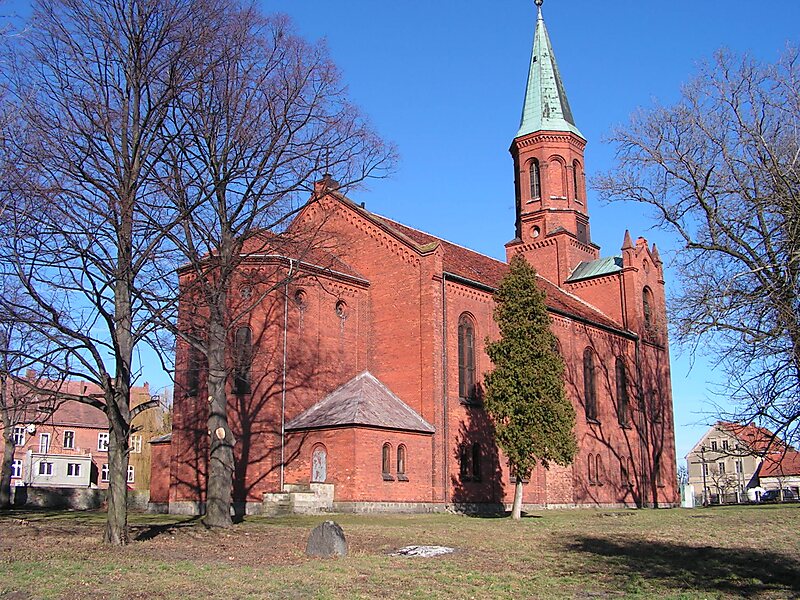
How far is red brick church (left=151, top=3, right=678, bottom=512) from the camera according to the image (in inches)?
1085

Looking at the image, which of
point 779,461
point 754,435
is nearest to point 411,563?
point 754,435

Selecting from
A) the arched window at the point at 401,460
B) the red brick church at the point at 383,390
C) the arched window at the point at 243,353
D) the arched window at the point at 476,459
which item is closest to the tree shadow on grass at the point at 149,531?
the red brick church at the point at 383,390

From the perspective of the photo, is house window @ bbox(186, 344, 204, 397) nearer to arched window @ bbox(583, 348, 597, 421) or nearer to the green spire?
arched window @ bbox(583, 348, 597, 421)

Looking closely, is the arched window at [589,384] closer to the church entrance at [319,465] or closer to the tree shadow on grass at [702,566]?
the church entrance at [319,465]

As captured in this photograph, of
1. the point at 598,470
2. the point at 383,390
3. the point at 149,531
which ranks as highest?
the point at 383,390

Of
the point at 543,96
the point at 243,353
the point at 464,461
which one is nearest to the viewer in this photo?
the point at 243,353

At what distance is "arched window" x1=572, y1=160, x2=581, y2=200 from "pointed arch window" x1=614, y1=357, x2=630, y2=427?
35.0 ft

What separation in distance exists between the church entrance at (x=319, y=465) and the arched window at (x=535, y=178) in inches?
972

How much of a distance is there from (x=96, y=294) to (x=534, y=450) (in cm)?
1652

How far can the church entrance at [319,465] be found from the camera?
27281 millimetres

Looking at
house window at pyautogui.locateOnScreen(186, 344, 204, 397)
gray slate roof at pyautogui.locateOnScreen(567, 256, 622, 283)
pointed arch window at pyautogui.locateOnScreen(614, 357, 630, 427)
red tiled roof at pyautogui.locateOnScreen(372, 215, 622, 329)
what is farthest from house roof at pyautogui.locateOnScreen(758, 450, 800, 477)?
gray slate roof at pyautogui.locateOnScreen(567, 256, 622, 283)

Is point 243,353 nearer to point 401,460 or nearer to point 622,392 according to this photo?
point 401,460

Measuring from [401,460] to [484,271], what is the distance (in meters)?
12.1

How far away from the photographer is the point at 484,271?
3684 centimetres
